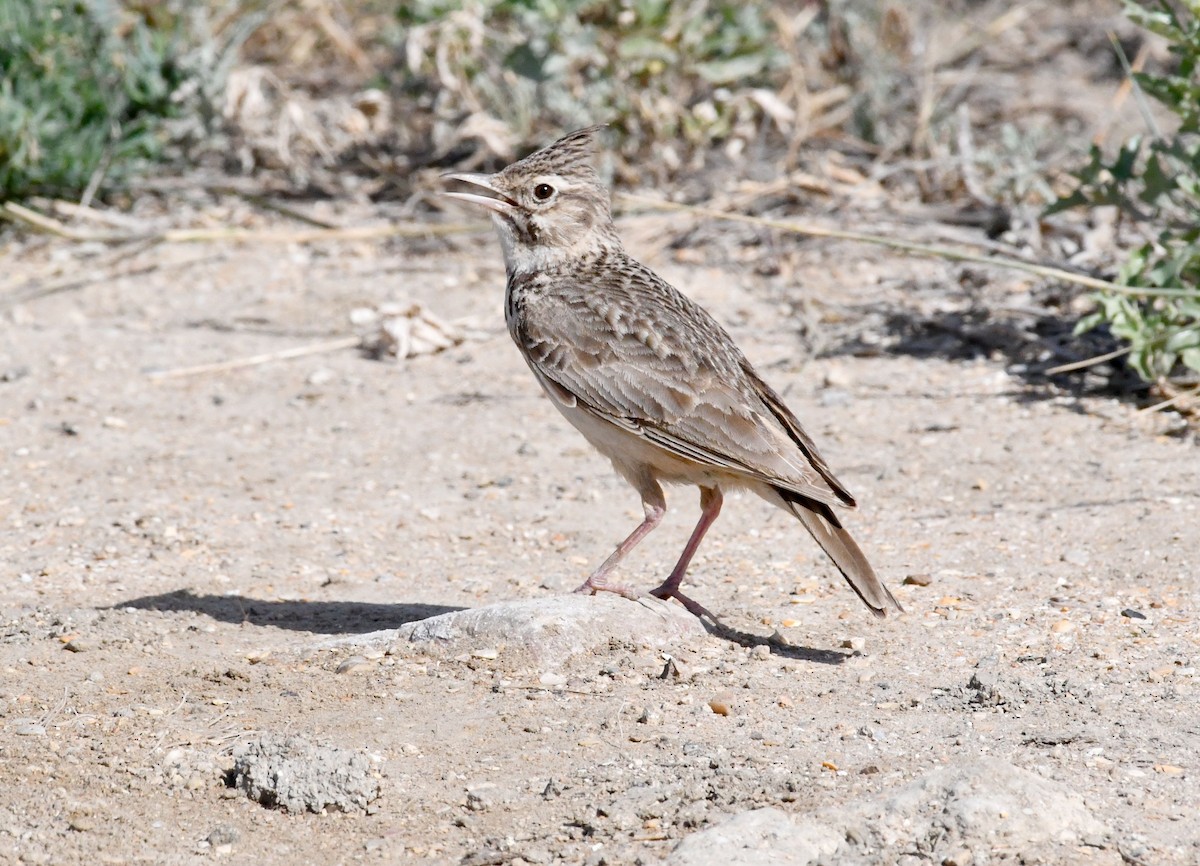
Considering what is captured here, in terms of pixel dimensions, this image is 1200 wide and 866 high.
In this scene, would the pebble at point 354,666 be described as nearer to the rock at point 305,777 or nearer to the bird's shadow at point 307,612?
the bird's shadow at point 307,612

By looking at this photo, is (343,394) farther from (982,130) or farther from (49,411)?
(982,130)

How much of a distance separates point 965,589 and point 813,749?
157 cm

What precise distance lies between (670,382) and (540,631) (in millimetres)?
966

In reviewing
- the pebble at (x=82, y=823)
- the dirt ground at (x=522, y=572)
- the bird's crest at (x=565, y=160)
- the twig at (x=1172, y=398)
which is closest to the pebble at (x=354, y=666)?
the dirt ground at (x=522, y=572)

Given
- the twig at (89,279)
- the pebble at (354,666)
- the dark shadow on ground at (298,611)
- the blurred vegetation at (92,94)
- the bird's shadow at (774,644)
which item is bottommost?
the twig at (89,279)

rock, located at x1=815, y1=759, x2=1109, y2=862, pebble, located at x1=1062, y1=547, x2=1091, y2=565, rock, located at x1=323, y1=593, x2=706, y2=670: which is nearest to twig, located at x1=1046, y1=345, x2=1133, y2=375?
pebble, located at x1=1062, y1=547, x2=1091, y2=565

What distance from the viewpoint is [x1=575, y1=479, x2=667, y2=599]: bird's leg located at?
16.3 feet

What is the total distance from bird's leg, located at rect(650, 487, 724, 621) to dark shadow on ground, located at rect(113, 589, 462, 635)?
75 centimetres

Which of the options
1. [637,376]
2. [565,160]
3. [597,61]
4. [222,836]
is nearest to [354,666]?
[222,836]

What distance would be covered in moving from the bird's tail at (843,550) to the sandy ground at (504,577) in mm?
240

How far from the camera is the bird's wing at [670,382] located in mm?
4770

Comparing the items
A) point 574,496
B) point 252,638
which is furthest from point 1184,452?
point 252,638

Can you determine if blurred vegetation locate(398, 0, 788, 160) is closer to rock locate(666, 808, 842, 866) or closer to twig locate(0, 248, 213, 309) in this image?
twig locate(0, 248, 213, 309)

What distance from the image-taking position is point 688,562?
513 centimetres
